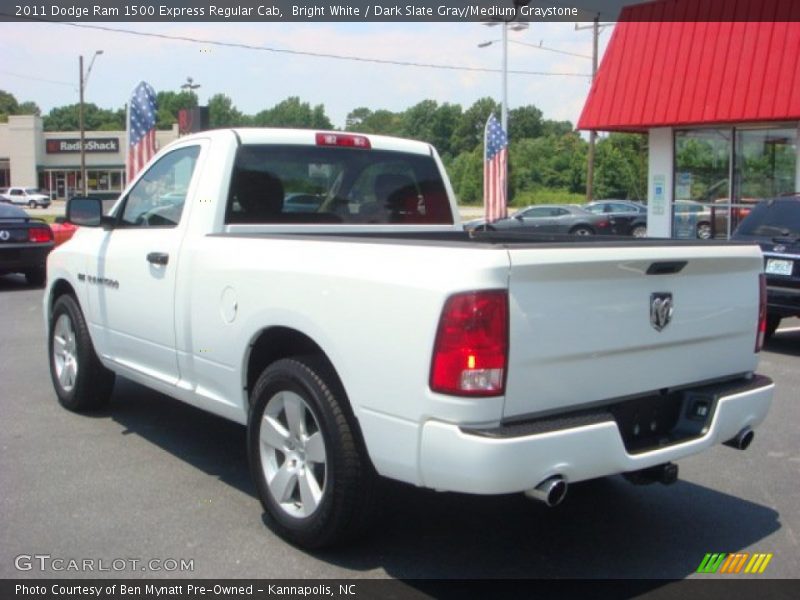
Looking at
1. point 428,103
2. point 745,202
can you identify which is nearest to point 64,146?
point 428,103

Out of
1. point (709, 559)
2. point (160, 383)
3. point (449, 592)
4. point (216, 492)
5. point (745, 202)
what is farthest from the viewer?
point (745, 202)

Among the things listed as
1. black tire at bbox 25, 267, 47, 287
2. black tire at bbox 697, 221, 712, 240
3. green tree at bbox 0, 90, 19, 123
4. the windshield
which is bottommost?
black tire at bbox 25, 267, 47, 287

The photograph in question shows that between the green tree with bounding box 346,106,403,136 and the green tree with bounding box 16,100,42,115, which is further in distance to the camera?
the green tree with bounding box 16,100,42,115

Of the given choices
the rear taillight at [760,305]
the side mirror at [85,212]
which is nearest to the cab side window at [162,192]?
the side mirror at [85,212]

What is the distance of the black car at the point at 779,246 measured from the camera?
30.6ft

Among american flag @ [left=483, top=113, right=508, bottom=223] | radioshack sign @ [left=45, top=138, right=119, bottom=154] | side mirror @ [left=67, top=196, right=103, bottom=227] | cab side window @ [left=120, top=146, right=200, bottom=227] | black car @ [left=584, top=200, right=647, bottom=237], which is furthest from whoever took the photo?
radioshack sign @ [left=45, top=138, right=119, bottom=154]

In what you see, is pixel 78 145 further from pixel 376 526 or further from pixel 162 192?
pixel 376 526

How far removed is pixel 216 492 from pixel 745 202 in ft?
45.3

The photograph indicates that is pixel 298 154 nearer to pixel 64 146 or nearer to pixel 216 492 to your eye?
pixel 216 492

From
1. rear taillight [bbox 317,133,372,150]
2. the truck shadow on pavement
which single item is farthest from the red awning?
the truck shadow on pavement

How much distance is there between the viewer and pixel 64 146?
73.1 m

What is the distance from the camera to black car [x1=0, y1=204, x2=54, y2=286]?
14609mm

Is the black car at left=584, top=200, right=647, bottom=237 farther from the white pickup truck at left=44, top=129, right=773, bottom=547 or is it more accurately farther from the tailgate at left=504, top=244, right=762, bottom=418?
the tailgate at left=504, top=244, right=762, bottom=418
